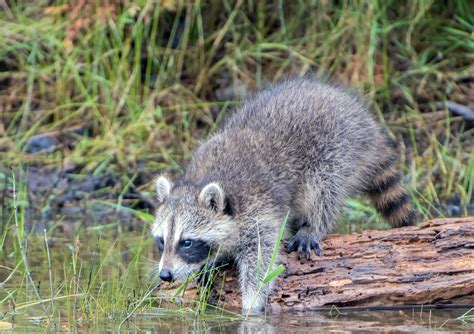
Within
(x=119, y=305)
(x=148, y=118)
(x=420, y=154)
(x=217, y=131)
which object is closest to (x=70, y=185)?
(x=148, y=118)

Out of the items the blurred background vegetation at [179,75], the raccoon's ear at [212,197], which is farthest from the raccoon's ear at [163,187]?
the blurred background vegetation at [179,75]

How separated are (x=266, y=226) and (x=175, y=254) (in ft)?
2.12

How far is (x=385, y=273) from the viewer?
19.5 feet

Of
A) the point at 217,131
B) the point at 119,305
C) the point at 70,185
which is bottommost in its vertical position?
the point at 70,185

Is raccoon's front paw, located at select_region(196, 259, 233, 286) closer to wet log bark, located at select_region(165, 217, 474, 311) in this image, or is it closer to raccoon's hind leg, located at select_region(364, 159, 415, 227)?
wet log bark, located at select_region(165, 217, 474, 311)

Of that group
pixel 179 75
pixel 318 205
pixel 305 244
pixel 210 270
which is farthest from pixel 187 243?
pixel 179 75

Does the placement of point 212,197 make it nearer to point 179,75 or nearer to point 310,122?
point 310,122

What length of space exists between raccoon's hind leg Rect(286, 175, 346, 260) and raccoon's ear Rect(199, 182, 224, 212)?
23.4 inches

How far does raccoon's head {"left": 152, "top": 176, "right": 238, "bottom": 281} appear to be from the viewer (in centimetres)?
602

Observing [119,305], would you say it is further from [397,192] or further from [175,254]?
[397,192]

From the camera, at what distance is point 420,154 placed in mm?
9812

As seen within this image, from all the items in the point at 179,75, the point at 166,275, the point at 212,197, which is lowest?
the point at 166,275

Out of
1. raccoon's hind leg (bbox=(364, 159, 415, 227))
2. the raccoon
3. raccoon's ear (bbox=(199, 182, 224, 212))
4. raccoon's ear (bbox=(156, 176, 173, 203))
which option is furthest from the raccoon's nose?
raccoon's hind leg (bbox=(364, 159, 415, 227))

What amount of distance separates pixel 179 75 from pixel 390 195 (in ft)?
13.4
